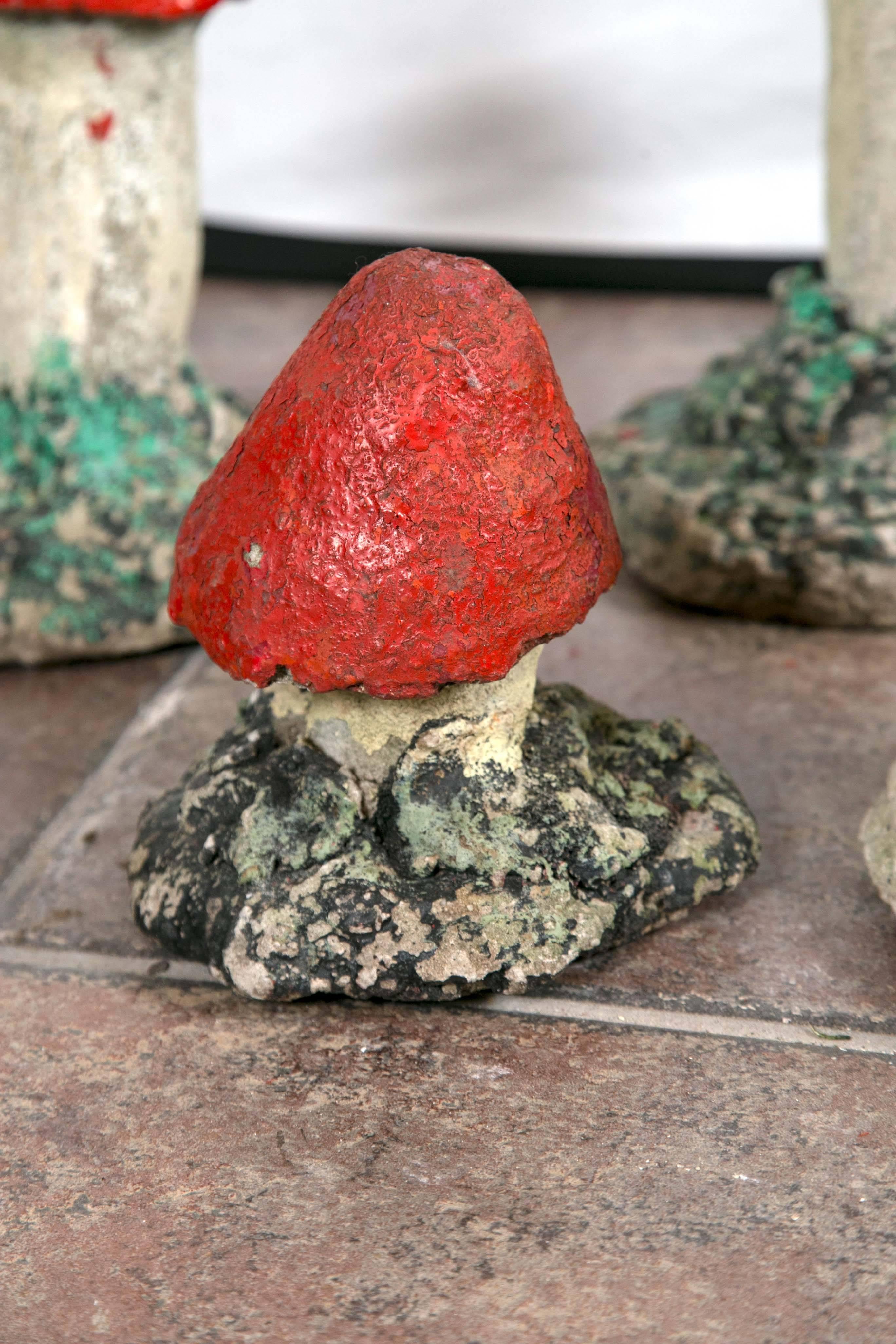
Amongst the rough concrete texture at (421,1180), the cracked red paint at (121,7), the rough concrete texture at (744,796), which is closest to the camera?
the rough concrete texture at (421,1180)

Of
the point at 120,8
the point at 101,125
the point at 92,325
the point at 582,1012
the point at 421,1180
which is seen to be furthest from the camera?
the point at 92,325

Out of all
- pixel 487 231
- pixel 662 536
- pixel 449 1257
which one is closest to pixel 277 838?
pixel 449 1257

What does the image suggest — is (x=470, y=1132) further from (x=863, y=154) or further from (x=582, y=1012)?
(x=863, y=154)

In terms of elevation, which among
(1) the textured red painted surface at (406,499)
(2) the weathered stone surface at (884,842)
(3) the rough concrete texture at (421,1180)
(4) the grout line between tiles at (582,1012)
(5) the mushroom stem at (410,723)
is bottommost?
(4) the grout line between tiles at (582,1012)

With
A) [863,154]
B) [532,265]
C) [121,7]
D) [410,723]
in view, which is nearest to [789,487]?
[863,154]

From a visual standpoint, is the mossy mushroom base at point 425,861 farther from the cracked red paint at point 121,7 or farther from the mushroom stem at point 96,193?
the cracked red paint at point 121,7

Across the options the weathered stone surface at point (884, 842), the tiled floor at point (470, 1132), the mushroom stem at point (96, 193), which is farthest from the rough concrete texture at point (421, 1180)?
the mushroom stem at point (96, 193)

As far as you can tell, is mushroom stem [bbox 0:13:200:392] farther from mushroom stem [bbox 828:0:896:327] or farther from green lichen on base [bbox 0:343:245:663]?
mushroom stem [bbox 828:0:896:327]

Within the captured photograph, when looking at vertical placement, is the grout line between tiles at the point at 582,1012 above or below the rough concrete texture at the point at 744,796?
above
